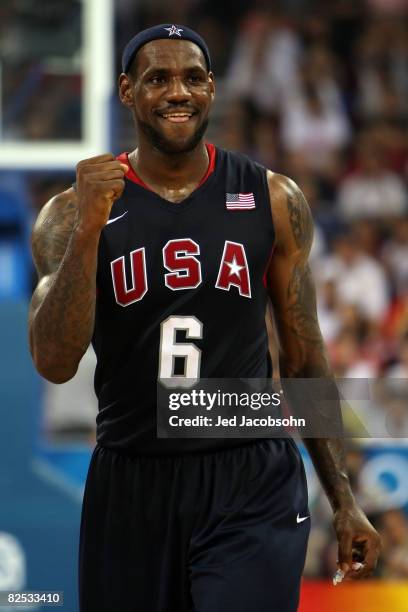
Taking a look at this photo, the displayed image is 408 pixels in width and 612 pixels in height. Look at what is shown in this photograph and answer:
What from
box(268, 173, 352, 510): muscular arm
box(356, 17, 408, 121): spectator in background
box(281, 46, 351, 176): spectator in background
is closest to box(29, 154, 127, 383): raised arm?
box(268, 173, 352, 510): muscular arm

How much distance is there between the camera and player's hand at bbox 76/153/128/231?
3586 millimetres

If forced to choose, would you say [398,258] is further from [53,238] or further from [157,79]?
[53,238]

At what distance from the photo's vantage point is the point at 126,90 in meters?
4.18

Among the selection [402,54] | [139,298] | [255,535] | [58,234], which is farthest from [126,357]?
[402,54]

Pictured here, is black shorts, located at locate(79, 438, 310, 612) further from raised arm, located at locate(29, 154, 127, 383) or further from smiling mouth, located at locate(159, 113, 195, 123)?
smiling mouth, located at locate(159, 113, 195, 123)

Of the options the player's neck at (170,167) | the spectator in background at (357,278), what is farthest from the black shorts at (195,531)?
the spectator in background at (357,278)

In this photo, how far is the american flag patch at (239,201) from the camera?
13.5 ft

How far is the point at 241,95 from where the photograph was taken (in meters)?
13.0

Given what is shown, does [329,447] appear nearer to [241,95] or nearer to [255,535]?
[255,535]

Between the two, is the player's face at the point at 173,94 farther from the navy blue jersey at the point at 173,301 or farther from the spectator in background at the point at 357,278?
the spectator in background at the point at 357,278

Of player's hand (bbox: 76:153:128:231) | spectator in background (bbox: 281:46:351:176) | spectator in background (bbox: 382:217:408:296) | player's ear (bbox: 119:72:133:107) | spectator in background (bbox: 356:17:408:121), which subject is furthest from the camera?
spectator in background (bbox: 356:17:408:121)

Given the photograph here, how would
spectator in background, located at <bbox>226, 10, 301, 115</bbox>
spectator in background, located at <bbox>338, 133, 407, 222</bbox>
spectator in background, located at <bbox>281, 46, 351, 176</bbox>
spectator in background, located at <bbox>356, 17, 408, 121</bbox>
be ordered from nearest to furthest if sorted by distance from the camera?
spectator in background, located at <bbox>338, 133, 407, 222</bbox> < spectator in background, located at <bbox>281, 46, 351, 176</bbox> < spectator in background, located at <bbox>226, 10, 301, 115</bbox> < spectator in background, located at <bbox>356, 17, 408, 121</bbox>

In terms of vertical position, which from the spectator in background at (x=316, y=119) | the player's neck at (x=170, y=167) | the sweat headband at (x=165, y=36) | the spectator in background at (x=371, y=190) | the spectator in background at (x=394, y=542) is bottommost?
the spectator in background at (x=394, y=542)

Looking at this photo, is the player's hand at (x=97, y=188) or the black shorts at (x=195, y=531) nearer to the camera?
the player's hand at (x=97, y=188)
